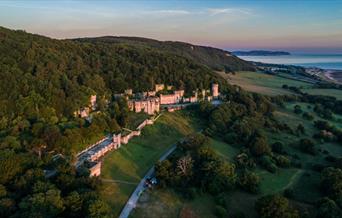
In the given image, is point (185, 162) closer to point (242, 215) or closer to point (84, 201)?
point (242, 215)

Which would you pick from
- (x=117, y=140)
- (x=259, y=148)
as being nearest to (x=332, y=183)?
(x=259, y=148)

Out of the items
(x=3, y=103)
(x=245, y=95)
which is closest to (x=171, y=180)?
(x=3, y=103)

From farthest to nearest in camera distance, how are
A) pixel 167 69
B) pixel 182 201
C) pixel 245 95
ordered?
pixel 167 69
pixel 245 95
pixel 182 201

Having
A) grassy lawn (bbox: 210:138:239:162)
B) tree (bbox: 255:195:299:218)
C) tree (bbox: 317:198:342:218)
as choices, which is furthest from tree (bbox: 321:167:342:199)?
grassy lawn (bbox: 210:138:239:162)

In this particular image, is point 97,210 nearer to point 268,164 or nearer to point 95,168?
point 95,168

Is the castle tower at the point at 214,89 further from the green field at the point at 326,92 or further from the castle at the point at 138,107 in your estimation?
the green field at the point at 326,92

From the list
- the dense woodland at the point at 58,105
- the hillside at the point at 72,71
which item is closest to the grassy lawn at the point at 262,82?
the hillside at the point at 72,71
